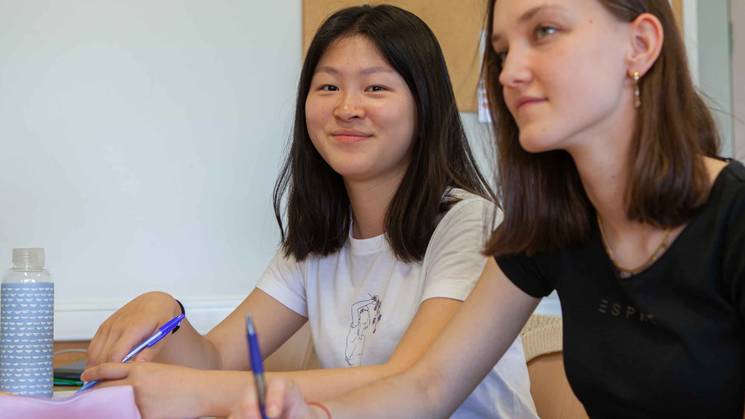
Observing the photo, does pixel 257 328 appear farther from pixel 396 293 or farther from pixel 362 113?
pixel 362 113

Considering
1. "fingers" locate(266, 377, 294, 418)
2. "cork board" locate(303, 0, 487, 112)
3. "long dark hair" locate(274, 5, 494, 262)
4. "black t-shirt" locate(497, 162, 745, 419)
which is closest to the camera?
"fingers" locate(266, 377, 294, 418)

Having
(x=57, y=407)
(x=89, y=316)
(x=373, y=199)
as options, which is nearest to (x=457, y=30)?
(x=373, y=199)

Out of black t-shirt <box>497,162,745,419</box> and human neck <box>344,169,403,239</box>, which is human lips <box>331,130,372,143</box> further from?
black t-shirt <box>497,162,745,419</box>

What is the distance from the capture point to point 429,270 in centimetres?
145

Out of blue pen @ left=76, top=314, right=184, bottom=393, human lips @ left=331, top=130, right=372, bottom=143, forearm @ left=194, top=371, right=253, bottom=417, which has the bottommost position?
forearm @ left=194, top=371, right=253, bottom=417

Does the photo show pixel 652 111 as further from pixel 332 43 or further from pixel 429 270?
pixel 332 43

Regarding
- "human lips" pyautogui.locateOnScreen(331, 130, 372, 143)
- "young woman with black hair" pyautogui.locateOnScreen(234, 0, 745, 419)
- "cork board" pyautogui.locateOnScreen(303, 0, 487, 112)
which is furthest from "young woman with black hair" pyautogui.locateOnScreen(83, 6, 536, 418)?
"cork board" pyautogui.locateOnScreen(303, 0, 487, 112)

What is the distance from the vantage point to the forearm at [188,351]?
1.47 meters

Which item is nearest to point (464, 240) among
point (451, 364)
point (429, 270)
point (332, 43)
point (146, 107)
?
point (429, 270)

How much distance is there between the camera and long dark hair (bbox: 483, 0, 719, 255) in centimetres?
95

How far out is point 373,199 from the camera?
1624 mm

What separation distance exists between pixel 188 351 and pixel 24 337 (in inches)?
11.5

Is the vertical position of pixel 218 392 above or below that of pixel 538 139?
below

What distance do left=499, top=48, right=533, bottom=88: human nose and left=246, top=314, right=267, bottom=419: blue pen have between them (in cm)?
43
